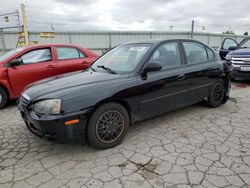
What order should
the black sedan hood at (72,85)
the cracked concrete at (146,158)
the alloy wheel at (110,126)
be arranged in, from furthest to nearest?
1. the alloy wheel at (110,126)
2. the black sedan hood at (72,85)
3. the cracked concrete at (146,158)

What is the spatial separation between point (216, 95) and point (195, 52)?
43.7 inches

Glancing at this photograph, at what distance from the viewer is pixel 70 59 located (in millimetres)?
5613

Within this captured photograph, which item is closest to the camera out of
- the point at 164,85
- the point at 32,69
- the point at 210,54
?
the point at 164,85

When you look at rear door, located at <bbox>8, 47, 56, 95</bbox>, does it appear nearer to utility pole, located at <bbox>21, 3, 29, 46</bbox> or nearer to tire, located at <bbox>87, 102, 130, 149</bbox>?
tire, located at <bbox>87, 102, 130, 149</bbox>

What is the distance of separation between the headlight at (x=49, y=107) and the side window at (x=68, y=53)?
10.3ft

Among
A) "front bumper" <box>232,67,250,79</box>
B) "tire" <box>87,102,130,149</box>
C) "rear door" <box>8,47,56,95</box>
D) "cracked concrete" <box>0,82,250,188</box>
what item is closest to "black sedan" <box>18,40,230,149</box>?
"tire" <box>87,102,130,149</box>

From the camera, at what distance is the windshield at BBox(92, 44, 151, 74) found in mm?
3322

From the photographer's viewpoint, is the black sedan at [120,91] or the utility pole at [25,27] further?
the utility pole at [25,27]

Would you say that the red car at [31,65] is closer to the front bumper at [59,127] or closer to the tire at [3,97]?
the tire at [3,97]

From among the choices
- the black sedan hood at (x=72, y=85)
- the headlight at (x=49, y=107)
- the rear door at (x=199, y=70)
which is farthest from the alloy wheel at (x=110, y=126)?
the rear door at (x=199, y=70)

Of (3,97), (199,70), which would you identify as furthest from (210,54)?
(3,97)

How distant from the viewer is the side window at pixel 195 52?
3922mm

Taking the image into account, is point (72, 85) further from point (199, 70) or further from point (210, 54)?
point (210, 54)

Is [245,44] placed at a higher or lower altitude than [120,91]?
higher
